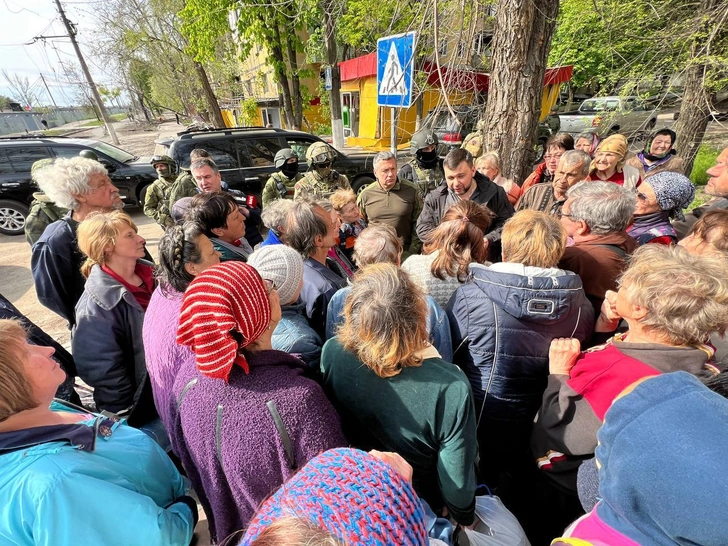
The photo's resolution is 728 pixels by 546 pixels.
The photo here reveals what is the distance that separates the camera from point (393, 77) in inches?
119

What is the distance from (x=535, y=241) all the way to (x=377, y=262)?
0.83m

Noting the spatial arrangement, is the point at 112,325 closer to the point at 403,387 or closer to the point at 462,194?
the point at 403,387

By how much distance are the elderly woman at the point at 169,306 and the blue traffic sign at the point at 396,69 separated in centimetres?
215

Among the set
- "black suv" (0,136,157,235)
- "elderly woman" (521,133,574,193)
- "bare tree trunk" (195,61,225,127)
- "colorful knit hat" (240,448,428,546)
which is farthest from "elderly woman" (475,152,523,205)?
"bare tree trunk" (195,61,225,127)

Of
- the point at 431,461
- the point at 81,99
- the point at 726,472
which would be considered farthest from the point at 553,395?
the point at 81,99

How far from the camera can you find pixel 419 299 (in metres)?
1.30

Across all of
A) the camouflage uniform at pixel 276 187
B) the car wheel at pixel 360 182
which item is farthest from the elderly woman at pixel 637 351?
the car wheel at pixel 360 182

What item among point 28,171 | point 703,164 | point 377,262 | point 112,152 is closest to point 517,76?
point 377,262

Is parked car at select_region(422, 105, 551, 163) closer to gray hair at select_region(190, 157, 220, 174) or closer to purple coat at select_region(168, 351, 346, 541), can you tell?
purple coat at select_region(168, 351, 346, 541)

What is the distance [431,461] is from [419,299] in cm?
65

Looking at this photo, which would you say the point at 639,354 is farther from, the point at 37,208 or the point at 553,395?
the point at 37,208

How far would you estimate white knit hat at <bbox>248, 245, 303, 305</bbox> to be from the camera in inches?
63.3

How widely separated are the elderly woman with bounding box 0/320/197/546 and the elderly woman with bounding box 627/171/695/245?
11.1 ft

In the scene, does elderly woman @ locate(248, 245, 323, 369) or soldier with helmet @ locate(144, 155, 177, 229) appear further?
soldier with helmet @ locate(144, 155, 177, 229)
